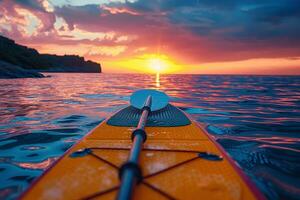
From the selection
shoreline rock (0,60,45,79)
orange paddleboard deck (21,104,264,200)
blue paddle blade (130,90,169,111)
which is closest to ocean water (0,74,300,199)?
orange paddleboard deck (21,104,264,200)

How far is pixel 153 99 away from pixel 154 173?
3.57 meters

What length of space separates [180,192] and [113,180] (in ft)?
1.65

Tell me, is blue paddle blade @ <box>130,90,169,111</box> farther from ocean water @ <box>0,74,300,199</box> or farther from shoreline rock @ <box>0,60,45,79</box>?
shoreline rock @ <box>0,60,45,79</box>

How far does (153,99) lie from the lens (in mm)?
5414

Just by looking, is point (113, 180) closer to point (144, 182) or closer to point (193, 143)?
point (144, 182)

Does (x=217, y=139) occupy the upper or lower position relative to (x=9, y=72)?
upper

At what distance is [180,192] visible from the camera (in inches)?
63.9

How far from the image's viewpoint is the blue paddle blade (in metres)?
5.09

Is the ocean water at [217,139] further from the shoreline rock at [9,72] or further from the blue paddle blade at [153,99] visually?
the shoreline rock at [9,72]

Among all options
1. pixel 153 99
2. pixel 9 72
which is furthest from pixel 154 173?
pixel 9 72

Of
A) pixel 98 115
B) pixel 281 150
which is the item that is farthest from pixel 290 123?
pixel 98 115

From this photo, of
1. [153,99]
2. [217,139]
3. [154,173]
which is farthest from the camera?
[153,99]

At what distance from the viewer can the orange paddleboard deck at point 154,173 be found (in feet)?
5.28

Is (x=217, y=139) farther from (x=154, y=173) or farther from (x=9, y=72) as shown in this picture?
(x=9, y=72)
